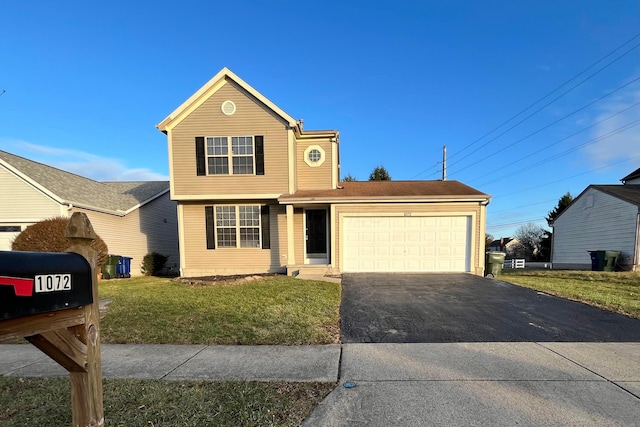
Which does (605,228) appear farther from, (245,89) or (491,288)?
(245,89)

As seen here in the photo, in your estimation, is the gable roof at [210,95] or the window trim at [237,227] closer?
the gable roof at [210,95]

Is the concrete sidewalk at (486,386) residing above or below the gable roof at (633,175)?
below

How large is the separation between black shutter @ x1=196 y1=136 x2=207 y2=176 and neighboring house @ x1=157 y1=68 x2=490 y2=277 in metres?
0.04

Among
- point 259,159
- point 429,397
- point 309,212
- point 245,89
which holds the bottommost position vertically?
point 429,397

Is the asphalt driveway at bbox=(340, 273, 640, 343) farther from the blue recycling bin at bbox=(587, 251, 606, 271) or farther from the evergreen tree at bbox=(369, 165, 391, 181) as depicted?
the evergreen tree at bbox=(369, 165, 391, 181)

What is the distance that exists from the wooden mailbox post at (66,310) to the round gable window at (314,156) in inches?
470

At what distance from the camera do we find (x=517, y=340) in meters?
5.03

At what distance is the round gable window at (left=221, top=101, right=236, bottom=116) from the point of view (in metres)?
12.4

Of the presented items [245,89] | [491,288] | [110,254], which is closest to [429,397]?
[491,288]

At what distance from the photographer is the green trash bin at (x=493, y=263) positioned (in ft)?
40.0

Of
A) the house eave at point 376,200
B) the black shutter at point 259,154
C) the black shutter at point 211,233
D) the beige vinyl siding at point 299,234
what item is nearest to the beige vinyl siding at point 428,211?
the house eave at point 376,200

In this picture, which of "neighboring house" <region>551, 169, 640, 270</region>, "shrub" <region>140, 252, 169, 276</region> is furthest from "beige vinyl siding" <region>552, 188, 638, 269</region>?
"shrub" <region>140, 252, 169, 276</region>

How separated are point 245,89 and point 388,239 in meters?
7.78

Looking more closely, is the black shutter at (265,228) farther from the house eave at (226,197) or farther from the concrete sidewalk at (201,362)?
the concrete sidewalk at (201,362)
